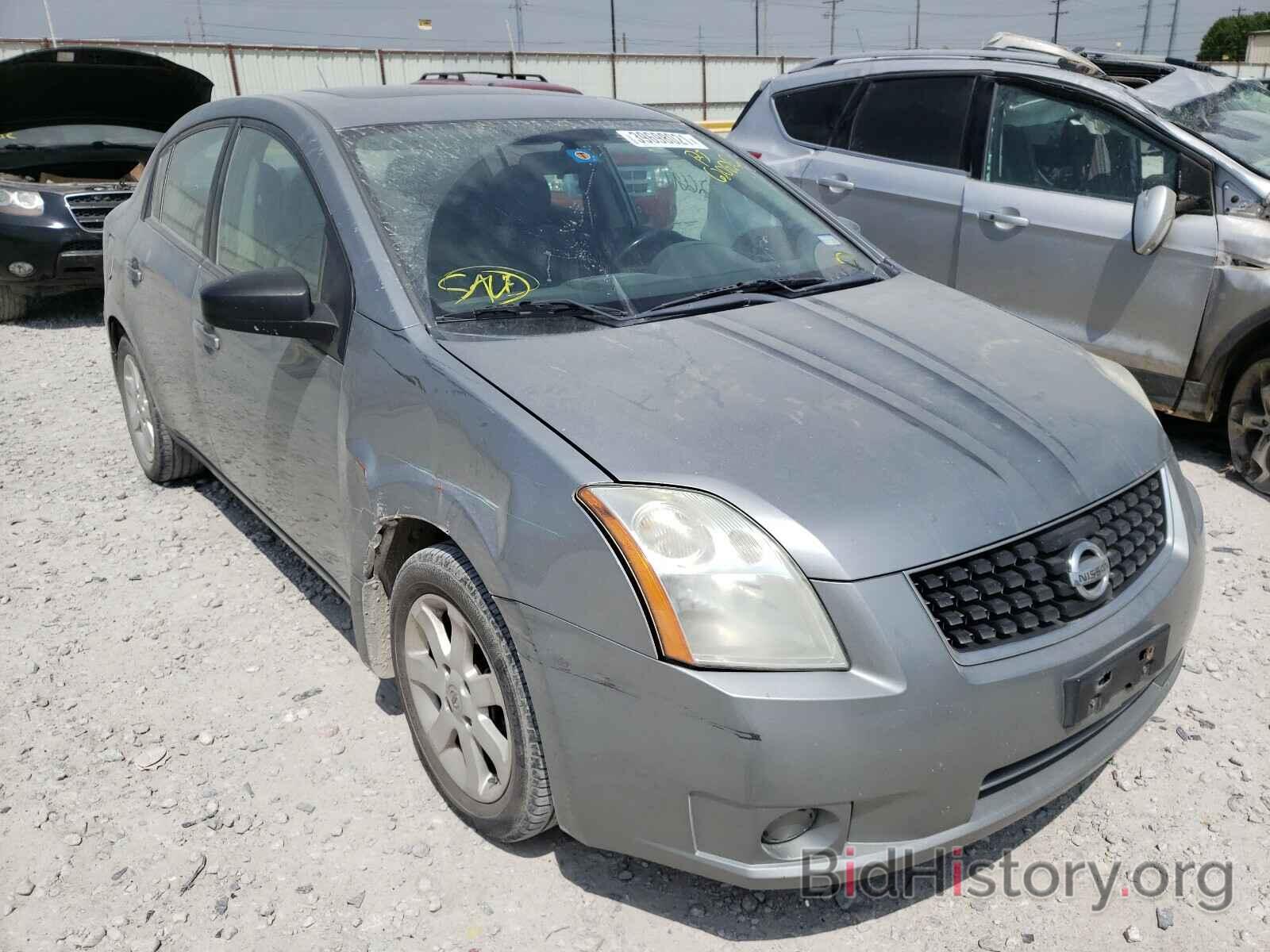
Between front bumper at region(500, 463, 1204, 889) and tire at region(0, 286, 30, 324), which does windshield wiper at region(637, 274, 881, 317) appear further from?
tire at region(0, 286, 30, 324)

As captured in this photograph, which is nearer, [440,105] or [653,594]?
[653,594]

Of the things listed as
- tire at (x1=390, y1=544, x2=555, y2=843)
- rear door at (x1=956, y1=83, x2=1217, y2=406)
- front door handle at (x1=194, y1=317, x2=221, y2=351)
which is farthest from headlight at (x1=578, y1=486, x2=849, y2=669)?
rear door at (x1=956, y1=83, x2=1217, y2=406)

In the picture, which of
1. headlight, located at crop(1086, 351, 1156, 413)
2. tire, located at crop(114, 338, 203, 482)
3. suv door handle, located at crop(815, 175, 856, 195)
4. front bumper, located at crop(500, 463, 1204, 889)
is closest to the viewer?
front bumper, located at crop(500, 463, 1204, 889)

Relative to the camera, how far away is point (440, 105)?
10.4 ft

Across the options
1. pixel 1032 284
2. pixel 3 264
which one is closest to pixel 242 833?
pixel 1032 284

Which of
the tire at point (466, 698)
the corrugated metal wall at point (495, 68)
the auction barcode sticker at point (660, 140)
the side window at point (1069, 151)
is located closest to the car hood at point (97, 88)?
the auction barcode sticker at point (660, 140)

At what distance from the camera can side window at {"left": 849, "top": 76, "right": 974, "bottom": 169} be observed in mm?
5262

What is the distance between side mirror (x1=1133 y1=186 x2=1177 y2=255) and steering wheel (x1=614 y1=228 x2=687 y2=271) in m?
2.28

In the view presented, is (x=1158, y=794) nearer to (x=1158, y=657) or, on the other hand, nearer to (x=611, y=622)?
(x=1158, y=657)

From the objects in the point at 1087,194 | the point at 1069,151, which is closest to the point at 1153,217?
the point at 1087,194

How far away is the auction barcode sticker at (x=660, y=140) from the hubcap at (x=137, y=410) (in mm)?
2346

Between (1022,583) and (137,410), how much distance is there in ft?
13.0

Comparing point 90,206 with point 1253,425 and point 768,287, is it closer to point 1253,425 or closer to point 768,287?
point 768,287

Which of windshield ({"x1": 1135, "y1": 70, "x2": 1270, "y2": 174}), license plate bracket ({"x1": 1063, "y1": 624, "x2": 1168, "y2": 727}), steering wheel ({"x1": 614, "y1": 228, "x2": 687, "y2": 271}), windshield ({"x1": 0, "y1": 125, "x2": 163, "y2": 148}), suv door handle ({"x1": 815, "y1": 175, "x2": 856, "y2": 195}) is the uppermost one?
windshield ({"x1": 1135, "y1": 70, "x2": 1270, "y2": 174})
